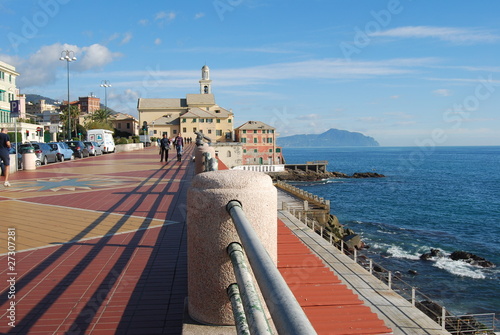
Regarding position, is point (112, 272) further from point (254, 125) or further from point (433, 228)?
point (254, 125)

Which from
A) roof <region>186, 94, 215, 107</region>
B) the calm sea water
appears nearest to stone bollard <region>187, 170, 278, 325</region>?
the calm sea water

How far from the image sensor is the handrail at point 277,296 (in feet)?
4.38

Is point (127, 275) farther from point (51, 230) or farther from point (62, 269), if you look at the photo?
point (51, 230)

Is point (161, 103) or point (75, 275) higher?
point (161, 103)

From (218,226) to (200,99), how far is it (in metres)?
125

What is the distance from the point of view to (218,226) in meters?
2.79

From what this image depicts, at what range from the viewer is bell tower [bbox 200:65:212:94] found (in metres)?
130

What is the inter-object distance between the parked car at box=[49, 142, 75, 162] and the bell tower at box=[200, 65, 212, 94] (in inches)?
4021

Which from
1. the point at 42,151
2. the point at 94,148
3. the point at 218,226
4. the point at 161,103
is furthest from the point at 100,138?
the point at 161,103

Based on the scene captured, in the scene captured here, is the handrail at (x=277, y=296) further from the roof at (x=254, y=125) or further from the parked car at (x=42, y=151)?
the roof at (x=254, y=125)

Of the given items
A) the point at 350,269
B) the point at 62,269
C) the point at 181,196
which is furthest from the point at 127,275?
the point at 350,269

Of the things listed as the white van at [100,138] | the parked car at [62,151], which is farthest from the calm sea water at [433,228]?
the white van at [100,138]

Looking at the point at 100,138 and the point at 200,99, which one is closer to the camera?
the point at 100,138

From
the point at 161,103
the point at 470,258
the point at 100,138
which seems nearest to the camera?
the point at 470,258
